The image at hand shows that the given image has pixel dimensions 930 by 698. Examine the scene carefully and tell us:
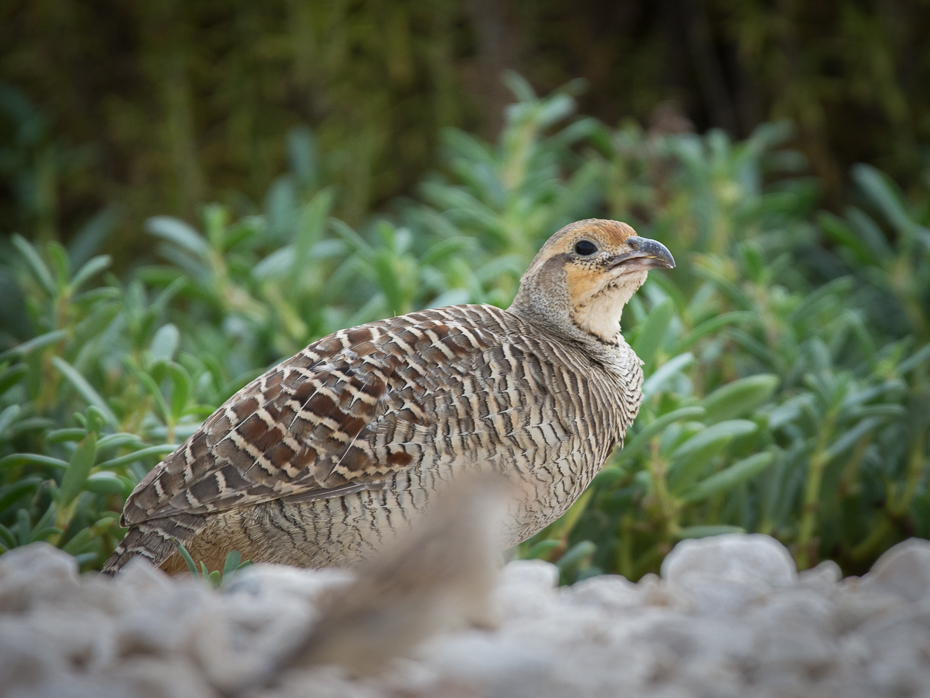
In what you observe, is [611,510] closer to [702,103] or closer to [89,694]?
[89,694]

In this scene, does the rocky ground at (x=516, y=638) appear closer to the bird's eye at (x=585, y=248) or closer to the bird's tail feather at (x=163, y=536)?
the bird's tail feather at (x=163, y=536)

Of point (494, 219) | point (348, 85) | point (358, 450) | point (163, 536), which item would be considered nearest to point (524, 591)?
point (358, 450)

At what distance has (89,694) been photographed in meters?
1.09

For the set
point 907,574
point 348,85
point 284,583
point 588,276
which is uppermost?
point 348,85

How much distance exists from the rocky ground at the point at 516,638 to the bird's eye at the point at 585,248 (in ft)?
3.35

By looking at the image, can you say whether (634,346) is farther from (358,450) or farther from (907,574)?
(907,574)

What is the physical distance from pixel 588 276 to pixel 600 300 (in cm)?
7

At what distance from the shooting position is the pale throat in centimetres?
242

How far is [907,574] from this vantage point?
5.13 feet

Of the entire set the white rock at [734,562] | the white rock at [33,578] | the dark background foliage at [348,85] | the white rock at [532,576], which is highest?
the dark background foliage at [348,85]

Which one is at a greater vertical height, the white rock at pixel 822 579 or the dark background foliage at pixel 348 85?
the dark background foliage at pixel 348 85

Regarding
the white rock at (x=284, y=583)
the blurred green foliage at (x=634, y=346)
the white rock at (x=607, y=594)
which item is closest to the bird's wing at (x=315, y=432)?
the blurred green foliage at (x=634, y=346)

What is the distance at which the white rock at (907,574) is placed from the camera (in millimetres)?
1545

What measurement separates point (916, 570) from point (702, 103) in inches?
192
